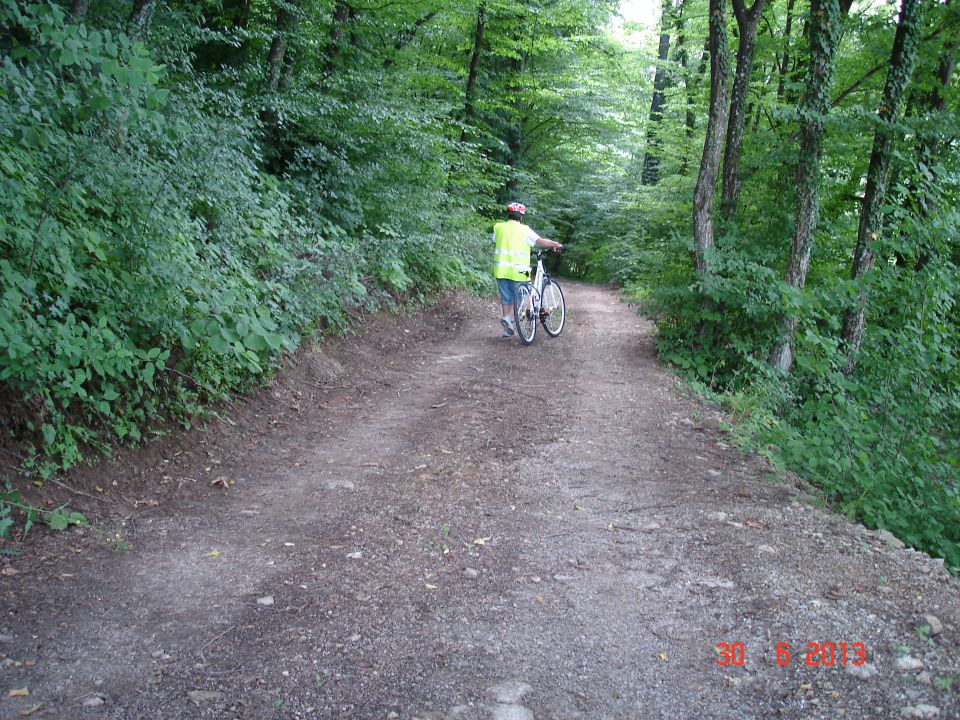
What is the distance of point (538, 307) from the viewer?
10.4 m

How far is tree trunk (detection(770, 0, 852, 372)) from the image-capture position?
8.40 metres

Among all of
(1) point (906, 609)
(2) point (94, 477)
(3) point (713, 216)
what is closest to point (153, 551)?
(2) point (94, 477)

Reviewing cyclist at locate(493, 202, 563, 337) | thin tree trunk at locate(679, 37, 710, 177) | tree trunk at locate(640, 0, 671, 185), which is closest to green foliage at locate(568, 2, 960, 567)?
thin tree trunk at locate(679, 37, 710, 177)

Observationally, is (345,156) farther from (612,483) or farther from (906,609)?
(906,609)

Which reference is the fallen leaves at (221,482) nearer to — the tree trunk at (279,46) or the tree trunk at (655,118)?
the tree trunk at (279,46)

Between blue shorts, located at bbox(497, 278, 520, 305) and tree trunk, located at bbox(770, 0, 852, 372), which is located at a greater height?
tree trunk, located at bbox(770, 0, 852, 372)

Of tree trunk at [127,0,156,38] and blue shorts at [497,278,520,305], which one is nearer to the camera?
tree trunk at [127,0,156,38]

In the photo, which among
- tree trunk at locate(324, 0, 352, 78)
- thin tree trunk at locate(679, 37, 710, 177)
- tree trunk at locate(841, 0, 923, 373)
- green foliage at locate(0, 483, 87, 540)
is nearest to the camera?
green foliage at locate(0, 483, 87, 540)

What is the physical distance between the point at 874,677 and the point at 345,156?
9.74m

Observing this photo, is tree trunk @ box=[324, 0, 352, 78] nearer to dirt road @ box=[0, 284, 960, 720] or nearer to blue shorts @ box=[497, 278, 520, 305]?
blue shorts @ box=[497, 278, 520, 305]

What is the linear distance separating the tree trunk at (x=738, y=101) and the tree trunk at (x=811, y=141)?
120 cm

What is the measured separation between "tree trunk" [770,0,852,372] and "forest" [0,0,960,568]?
0.03m
